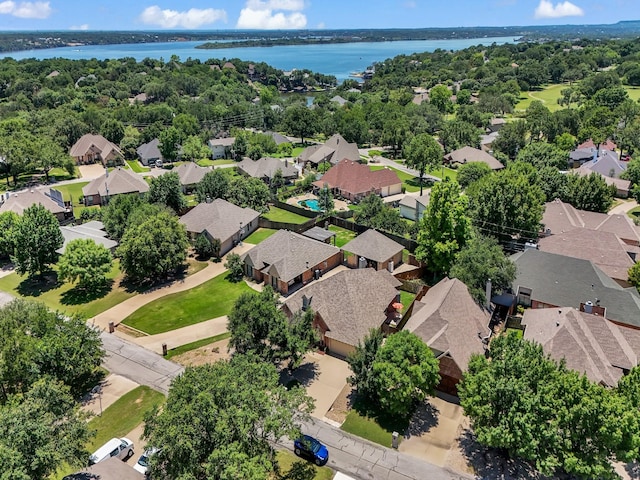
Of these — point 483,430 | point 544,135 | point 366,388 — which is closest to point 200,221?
point 366,388

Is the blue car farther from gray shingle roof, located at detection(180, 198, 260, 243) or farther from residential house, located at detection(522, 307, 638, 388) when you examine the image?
gray shingle roof, located at detection(180, 198, 260, 243)

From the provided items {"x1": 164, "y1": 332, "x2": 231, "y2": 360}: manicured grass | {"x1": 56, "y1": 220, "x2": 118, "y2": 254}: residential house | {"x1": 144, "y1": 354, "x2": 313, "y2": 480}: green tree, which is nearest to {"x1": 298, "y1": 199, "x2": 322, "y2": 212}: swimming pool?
{"x1": 56, "y1": 220, "x2": 118, "y2": 254}: residential house

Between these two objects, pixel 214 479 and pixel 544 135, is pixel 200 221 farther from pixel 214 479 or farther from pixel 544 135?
pixel 544 135

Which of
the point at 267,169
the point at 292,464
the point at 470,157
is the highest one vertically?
the point at 267,169

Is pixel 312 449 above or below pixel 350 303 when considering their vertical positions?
below

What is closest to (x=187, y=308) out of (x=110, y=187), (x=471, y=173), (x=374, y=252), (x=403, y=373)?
(x=374, y=252)

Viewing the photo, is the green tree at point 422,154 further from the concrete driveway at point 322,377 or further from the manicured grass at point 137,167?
the manicured grass at point 137,167

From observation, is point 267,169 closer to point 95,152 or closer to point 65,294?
point 95,152
